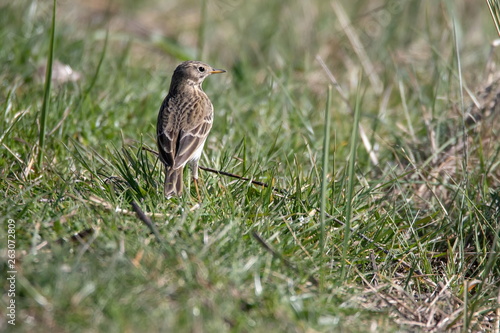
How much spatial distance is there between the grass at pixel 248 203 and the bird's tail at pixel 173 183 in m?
0.07

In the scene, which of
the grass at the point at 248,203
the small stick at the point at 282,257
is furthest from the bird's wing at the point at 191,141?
the small stick at the point at 282,257

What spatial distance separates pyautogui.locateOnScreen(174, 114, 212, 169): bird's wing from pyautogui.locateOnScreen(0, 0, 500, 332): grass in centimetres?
20

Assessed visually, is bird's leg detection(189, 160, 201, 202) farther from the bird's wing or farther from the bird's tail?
the bird's tail

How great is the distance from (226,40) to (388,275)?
5.56m

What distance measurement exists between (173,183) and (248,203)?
21.2 inches

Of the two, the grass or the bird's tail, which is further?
the bird's tail

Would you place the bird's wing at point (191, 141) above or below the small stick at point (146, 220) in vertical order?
above

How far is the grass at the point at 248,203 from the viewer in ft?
10.8

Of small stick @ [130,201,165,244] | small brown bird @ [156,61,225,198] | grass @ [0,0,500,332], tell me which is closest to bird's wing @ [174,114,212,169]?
small brown bird @ [156,61,225,198]

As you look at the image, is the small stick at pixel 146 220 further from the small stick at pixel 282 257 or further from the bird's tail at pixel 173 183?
the small stick at pixel 282 257

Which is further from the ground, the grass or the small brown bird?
the small brown bird

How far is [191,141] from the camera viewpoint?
4.93 m

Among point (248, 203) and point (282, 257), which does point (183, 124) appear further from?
point (282, 257)

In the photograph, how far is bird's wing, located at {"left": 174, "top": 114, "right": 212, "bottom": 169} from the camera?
4.61m
